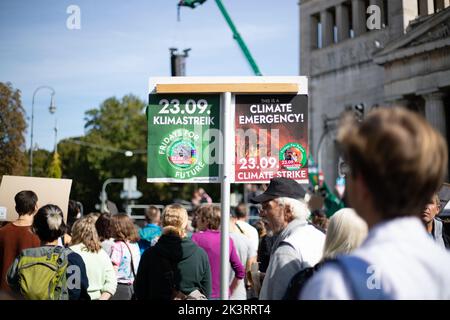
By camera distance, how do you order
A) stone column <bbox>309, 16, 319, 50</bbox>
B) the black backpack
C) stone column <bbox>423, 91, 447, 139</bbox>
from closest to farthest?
the black backpack
stone column <bbox>423, 91, 447, 139</bbox>
stone column <bbox>309, 16, 319, 50</bbox>

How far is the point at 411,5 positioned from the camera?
35.1ft

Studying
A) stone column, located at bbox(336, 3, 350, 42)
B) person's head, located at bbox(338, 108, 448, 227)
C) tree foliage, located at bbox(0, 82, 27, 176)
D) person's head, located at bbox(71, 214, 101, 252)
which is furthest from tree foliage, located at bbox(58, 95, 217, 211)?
person's head, located at bbox(338, 108, 448, 227)

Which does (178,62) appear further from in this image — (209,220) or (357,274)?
(357,274)

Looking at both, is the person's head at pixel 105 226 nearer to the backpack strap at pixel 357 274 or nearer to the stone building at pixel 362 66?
the backpack strap at pixel 357 274

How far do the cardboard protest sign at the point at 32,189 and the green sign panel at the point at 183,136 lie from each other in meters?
1.75

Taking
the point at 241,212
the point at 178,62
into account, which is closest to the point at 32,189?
the point at 241,212

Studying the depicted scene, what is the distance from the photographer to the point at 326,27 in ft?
121

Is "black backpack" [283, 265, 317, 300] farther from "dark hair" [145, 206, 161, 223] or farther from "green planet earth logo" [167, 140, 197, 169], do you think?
"dark hair" [145, 206, 161, 223]

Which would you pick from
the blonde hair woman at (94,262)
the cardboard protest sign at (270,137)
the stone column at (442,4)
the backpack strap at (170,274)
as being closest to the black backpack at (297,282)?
the cardboard protest sign at (270,137)

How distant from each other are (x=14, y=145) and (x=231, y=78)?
12.1 ft

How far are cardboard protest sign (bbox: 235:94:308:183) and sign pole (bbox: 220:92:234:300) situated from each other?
153 mm

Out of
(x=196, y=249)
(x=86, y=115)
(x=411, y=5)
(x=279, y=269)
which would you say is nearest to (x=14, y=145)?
(x=196, y=249)

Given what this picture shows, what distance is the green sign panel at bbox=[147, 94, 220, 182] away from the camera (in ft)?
15.0

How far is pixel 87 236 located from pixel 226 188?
6.25 ft
